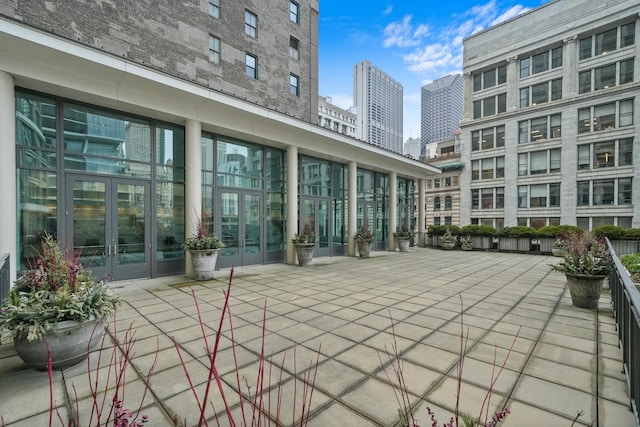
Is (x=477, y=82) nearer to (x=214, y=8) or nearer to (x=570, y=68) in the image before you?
(x=570, y=68)

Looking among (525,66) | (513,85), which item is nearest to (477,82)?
(513,85)

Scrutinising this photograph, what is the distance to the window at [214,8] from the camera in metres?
13.2

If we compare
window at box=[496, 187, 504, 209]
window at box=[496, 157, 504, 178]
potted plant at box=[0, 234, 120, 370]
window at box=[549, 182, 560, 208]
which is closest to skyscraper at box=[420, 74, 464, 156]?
window at box=[496, 157, 504, 178]

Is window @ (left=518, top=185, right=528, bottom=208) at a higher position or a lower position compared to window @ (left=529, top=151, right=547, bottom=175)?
lower

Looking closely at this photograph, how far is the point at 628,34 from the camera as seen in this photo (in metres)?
25.9

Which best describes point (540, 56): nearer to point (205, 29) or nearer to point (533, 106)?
point (533, 106)

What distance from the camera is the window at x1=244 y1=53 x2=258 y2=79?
14.6 m

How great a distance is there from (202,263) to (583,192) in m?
33.2

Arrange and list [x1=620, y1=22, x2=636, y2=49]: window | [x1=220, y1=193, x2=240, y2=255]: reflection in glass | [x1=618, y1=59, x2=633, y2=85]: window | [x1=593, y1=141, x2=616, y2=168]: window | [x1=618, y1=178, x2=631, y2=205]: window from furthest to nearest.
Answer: [x1=593, y1=141, x2=616, y2=168]: window → [x1=618, y1=59, x2=633, y2=85]: window → [x1=620, y1=22, x2=636, y2=49]: window → [x1=618, y1=178, x2=631, y2=205]: window → [x1=220, y1=193, x2=240, y2=255]: reflection in glass

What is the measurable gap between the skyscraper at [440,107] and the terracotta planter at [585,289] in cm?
16395

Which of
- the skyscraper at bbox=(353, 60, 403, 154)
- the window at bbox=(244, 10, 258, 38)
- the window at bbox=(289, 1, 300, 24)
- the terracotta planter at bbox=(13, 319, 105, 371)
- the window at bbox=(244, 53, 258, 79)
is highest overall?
the skyscraper at bbox=(353, 60, 403, 154)

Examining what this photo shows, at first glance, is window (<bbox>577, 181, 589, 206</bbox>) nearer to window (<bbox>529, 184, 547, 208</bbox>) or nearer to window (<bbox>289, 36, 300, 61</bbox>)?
window (<bbox>529, 184, 547, 208</bbox>)

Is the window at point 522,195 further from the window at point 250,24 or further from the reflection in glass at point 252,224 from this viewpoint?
the reflection in glass at point 252,224

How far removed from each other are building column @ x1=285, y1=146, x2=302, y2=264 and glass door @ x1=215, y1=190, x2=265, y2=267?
3.39 feet
